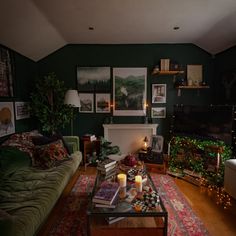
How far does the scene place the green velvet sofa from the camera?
1.44 meters

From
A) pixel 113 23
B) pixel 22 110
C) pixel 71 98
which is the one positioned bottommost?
pixel 22 110

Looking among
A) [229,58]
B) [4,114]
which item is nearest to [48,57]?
[4,114]

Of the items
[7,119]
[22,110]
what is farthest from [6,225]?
[22,110]

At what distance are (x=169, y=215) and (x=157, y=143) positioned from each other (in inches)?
72.1

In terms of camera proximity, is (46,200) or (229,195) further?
(229,195)

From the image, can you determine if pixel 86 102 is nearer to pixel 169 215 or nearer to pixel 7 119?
pixel 7 119

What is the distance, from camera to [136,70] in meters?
4.22

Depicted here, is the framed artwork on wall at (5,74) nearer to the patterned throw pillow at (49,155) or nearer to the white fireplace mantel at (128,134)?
the patterned throw pillow at (49,155)

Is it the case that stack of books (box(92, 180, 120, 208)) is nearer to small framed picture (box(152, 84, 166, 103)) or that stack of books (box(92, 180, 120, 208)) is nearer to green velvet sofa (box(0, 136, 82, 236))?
green velvet sofa (box(0, 136, 82, 236))

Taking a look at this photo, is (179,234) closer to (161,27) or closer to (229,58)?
(161,27)

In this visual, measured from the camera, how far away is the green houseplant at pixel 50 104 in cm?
372

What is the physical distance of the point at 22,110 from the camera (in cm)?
359

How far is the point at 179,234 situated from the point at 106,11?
3066 millimetres

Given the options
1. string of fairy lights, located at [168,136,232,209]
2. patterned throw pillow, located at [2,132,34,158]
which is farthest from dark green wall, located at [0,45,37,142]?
string of fairy lights, located at [168,136,232,209]
